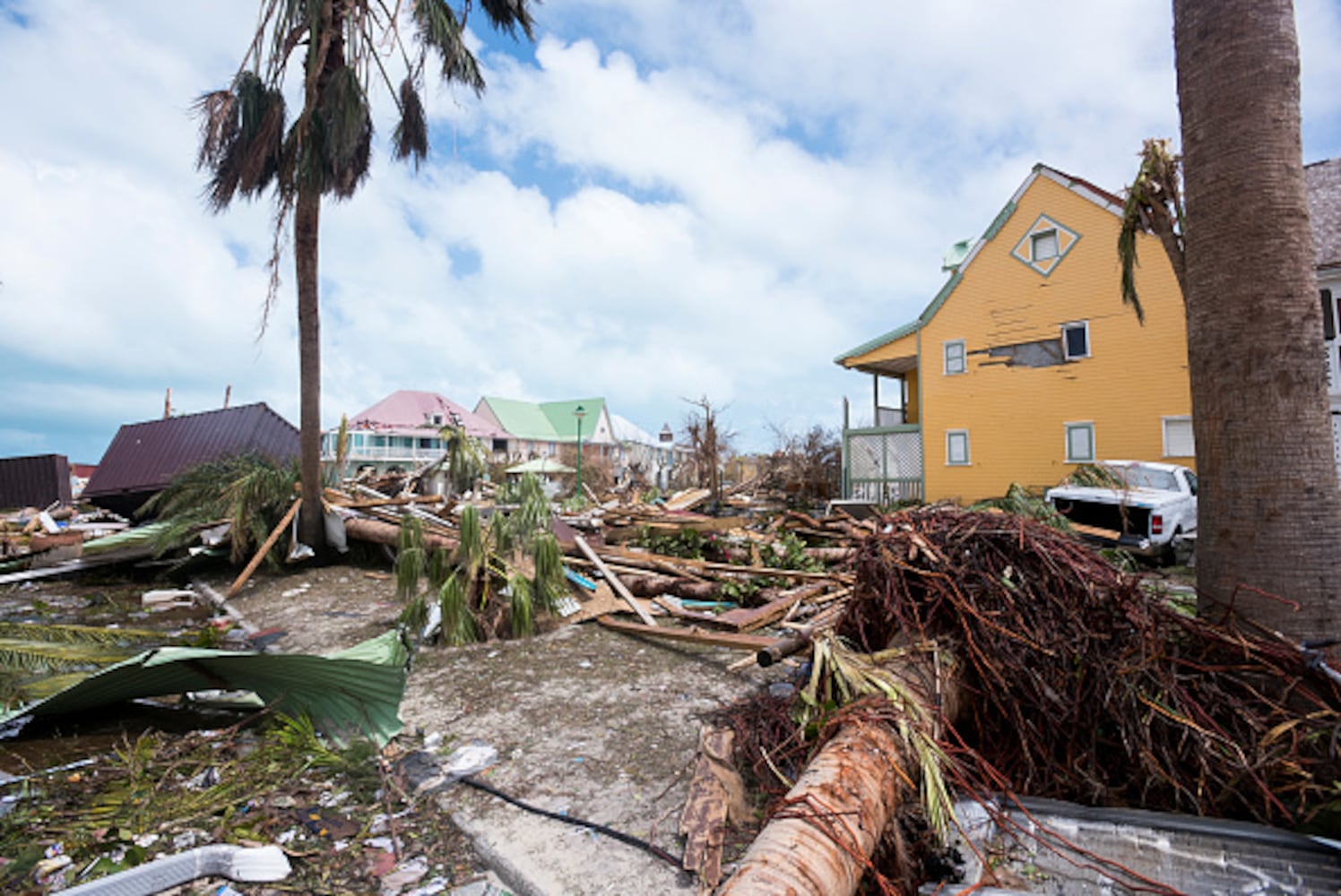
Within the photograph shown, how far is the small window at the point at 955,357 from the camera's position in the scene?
18312 millimetres

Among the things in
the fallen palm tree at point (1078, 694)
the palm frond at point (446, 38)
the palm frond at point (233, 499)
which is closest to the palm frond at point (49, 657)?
the fallen palm tree at point (1078, 694)

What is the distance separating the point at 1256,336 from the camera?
2918 mm

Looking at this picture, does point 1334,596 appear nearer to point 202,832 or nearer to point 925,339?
point 202,832

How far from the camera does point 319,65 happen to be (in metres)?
9.55

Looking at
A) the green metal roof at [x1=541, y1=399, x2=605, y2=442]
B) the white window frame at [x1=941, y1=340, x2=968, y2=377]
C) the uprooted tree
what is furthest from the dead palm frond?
the green metal roof at [x1=541, y1=399, x2=605, y2=442]

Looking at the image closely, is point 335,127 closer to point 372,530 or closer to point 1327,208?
point 372,530

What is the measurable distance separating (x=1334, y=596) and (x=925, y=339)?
17.4 metres

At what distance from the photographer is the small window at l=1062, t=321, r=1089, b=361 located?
16.0 metres

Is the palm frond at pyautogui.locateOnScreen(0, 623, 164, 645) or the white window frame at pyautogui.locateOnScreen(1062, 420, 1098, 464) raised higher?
the white window frame at pyautogui.locateOnScreen(1062, 420, 1098, 464)

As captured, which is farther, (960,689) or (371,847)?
(960,689)

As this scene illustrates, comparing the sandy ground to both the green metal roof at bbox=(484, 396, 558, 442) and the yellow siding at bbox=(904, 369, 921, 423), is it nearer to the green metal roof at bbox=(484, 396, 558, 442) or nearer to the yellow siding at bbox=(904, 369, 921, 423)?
the yellow siding at bbox=(904, 369, 921, 423)

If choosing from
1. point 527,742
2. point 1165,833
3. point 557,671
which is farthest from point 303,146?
point 1165,833

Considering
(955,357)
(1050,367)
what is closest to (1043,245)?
(1050,367)

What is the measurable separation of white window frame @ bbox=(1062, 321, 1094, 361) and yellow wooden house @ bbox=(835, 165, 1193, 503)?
0.09 ft
